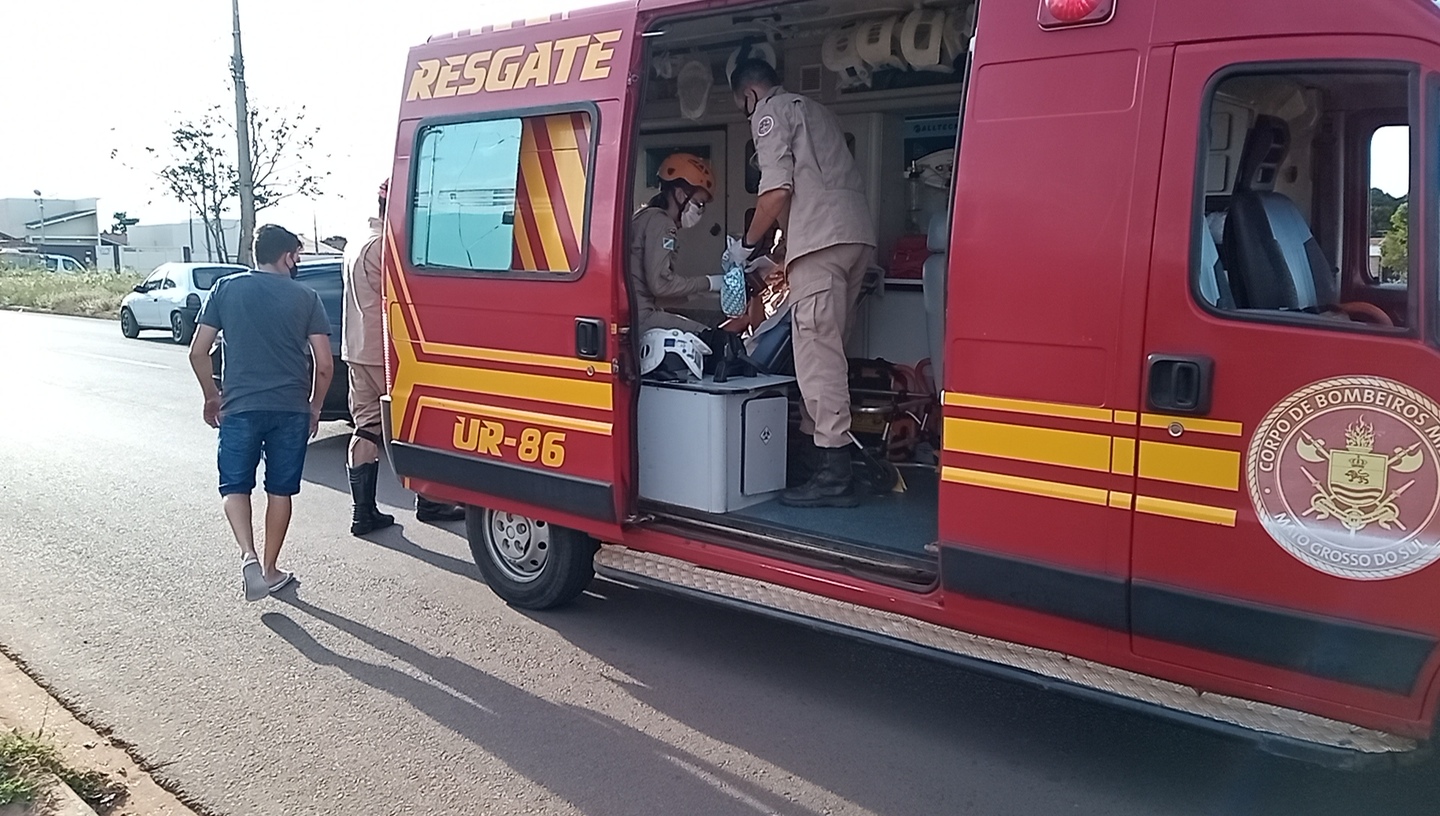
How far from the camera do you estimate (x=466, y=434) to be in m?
5.09

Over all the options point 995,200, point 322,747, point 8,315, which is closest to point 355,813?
point 322,747

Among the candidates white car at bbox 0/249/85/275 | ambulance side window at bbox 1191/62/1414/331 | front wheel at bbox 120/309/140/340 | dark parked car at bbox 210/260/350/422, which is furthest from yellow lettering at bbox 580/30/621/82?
white car at bbox 0/249/85/275

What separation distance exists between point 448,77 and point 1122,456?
3.53m

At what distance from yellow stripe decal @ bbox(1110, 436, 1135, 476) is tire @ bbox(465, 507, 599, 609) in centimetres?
250

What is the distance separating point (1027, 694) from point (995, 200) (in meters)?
1.97

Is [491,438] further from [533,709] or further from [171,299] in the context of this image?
[171,299]

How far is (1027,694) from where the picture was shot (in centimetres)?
427

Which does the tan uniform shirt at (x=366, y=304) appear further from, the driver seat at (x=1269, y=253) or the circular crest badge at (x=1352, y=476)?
the circular crest badge at (x=1352, y=476)

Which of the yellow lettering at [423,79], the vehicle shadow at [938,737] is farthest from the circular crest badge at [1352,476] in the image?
the yellow lettering at [423,79]

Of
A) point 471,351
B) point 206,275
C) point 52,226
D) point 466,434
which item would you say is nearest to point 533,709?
point 466,434

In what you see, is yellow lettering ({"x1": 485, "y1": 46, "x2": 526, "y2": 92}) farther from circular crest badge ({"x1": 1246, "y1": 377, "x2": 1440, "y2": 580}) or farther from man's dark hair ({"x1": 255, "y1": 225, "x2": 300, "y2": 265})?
circular crest badge ({"x1": 1246, "y1": 377, "x2": 1440, "y2": 580})

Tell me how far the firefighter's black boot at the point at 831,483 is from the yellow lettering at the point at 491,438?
4.32ft

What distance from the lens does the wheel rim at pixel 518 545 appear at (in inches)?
205

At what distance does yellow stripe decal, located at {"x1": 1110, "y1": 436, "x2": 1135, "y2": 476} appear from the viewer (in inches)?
126
